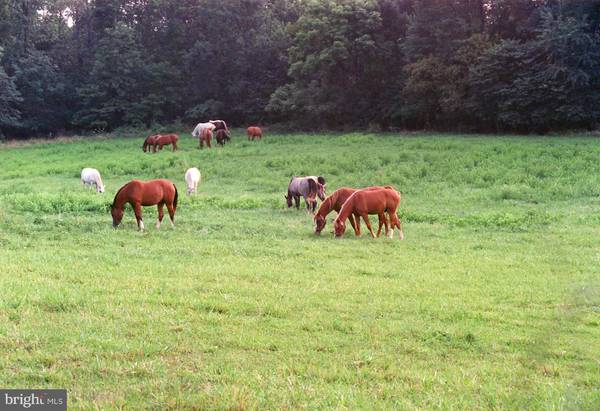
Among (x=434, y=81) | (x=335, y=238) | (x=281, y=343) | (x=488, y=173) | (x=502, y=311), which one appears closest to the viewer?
(x=281, y=343)

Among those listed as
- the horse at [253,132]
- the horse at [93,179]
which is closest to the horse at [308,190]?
the horse at [93,179]

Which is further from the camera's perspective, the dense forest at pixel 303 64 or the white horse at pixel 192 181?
the dense forest at pixel 303 64

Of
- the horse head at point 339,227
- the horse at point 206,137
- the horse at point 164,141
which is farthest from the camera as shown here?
the horse at point 206,137

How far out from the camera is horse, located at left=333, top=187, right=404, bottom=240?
44.1ft

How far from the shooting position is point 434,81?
3872 centimetres

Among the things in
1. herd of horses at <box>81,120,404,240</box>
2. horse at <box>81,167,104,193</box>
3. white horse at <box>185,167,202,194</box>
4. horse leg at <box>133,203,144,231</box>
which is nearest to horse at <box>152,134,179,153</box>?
horse at <box>81,167,104,193</box>

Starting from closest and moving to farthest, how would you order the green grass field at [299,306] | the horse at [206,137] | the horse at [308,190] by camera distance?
the green grass field at [299,306]
the horse at [308,190]
the horse at [206,137]

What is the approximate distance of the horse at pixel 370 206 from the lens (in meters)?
13.4

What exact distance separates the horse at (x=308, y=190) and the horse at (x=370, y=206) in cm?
306

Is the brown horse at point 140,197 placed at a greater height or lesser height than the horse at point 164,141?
lesser

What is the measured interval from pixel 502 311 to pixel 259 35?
159ft

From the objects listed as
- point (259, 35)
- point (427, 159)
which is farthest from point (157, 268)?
point (259, 35)

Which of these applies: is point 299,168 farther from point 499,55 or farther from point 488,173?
point 499,55

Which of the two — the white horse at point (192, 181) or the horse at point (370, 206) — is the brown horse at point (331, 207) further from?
the white horse at point (192, 181)
